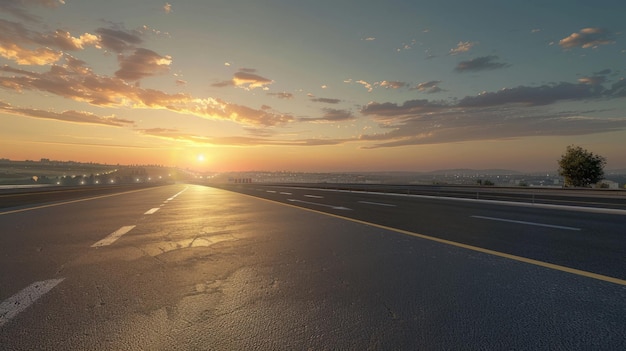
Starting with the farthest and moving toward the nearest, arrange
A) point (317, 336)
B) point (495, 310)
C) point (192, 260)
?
point (192, 260) → point (495, 310) → point (317, 336)

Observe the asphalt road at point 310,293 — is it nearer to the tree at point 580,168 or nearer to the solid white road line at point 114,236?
the solid white road line at point 114,236

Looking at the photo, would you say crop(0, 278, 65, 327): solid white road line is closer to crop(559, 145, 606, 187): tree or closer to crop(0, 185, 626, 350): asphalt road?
crop(0, 185, 626, 350): asphalt road

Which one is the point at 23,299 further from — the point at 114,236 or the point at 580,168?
the point at 580,168

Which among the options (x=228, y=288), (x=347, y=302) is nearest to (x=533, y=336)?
(x=347, y=302)

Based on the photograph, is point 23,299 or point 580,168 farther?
point 580,168

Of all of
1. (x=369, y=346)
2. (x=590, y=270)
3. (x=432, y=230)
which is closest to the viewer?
(x=369, y=346)

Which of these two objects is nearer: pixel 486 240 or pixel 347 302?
pixel 347 302

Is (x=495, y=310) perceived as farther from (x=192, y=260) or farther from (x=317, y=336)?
(x=192, y=260)

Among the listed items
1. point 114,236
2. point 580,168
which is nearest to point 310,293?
point 114,236
